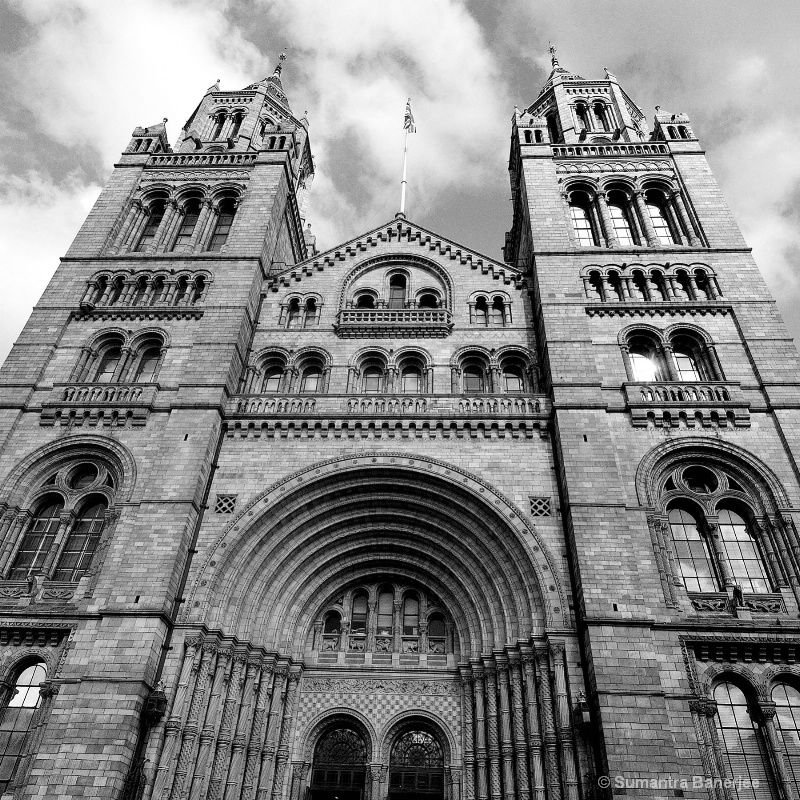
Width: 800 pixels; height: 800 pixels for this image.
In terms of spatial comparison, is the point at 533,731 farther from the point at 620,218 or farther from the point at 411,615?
the point at 620,218

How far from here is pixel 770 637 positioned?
1450cm

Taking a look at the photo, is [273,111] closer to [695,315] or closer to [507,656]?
[695,315]

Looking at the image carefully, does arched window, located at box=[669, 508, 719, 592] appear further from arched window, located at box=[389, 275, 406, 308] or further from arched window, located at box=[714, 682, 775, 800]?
arched window, located at box=[389, 275, 406, 308]

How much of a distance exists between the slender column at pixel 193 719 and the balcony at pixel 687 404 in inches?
491

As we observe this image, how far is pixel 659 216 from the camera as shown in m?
25.4

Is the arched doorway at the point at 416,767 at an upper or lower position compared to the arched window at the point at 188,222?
lower

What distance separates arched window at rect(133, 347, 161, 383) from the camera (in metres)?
21.1

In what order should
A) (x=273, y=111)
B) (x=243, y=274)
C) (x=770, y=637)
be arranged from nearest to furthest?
(x=770, y=637)
(x=243, y=274)
(x=273, y=111)

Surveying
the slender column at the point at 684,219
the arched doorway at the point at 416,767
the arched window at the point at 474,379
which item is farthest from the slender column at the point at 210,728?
the slender column at the point at 684,219

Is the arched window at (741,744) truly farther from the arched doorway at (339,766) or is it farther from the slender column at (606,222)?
the slender column at (606,222)

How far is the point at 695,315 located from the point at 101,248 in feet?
67.8

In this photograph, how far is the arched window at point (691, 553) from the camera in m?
16.0

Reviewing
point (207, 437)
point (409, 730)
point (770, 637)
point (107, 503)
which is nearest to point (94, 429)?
point (107, 503)

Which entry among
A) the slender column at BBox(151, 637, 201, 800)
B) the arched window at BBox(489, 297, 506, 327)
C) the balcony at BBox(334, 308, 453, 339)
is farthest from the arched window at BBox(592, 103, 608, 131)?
the slender column at BBox(151, 637, 201, 800)
